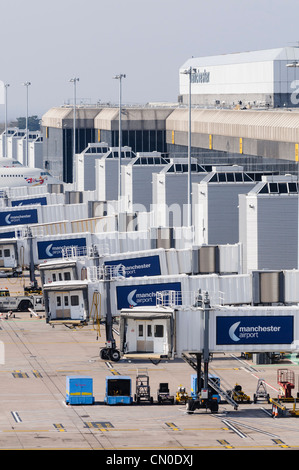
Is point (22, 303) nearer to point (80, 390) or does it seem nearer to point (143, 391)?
point (143, 391)

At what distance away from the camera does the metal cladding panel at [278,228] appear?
100750 mm

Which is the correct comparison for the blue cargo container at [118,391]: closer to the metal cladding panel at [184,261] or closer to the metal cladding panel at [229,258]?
the metal cladding panel at [184,261]

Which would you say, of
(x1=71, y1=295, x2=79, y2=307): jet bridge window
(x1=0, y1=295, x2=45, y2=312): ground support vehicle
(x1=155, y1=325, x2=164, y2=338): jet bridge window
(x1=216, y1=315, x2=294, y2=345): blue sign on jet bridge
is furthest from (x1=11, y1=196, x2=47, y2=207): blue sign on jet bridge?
(x1=216, y1=315, x2=294, y2=345): blue sign on jet bridge

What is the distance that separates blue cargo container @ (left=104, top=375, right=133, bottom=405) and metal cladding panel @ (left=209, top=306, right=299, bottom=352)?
542 cm

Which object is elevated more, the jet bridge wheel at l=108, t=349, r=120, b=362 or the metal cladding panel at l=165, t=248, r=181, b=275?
the metal cladding panel at l=165, t=248, r=181, b=275

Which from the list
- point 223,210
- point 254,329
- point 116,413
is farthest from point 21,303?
point 116,413

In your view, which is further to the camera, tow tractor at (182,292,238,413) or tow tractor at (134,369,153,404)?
tow tractor at (134,369,153,404)

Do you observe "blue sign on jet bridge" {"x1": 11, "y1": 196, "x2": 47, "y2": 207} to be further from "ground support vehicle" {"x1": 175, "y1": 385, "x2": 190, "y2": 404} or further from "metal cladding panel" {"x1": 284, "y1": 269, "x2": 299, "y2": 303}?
"ground support vehicle" {"x1": 175, "y1": 385, "x2": 190, "y2": 404}

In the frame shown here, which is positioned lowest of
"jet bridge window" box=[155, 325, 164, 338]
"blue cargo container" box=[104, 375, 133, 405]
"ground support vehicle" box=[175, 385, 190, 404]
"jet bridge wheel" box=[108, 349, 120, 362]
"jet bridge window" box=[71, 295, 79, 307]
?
"jet bridge wheel" box=[108, 349, 120, 362]

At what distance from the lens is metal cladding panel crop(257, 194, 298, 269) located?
10075cm

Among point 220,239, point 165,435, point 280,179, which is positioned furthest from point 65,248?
point 165,435

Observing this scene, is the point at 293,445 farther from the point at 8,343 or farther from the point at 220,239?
the point at 220,239

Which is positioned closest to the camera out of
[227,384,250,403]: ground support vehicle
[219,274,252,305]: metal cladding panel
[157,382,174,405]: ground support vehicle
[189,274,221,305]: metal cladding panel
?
[157,382,174,405]: ground support vehicle

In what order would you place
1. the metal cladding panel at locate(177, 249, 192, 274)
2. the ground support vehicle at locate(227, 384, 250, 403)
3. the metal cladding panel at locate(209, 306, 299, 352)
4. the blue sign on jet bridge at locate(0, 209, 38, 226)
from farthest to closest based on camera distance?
the blue sign on jet bridge at locate(0, 209, 38, 226) < the metal cladding panel at locate(177, 249, 192, 274) < the ground support vehicle at locate(227, 384, 250, 403) < the metal cladding panel at locate(209, 306, 299, 352)
